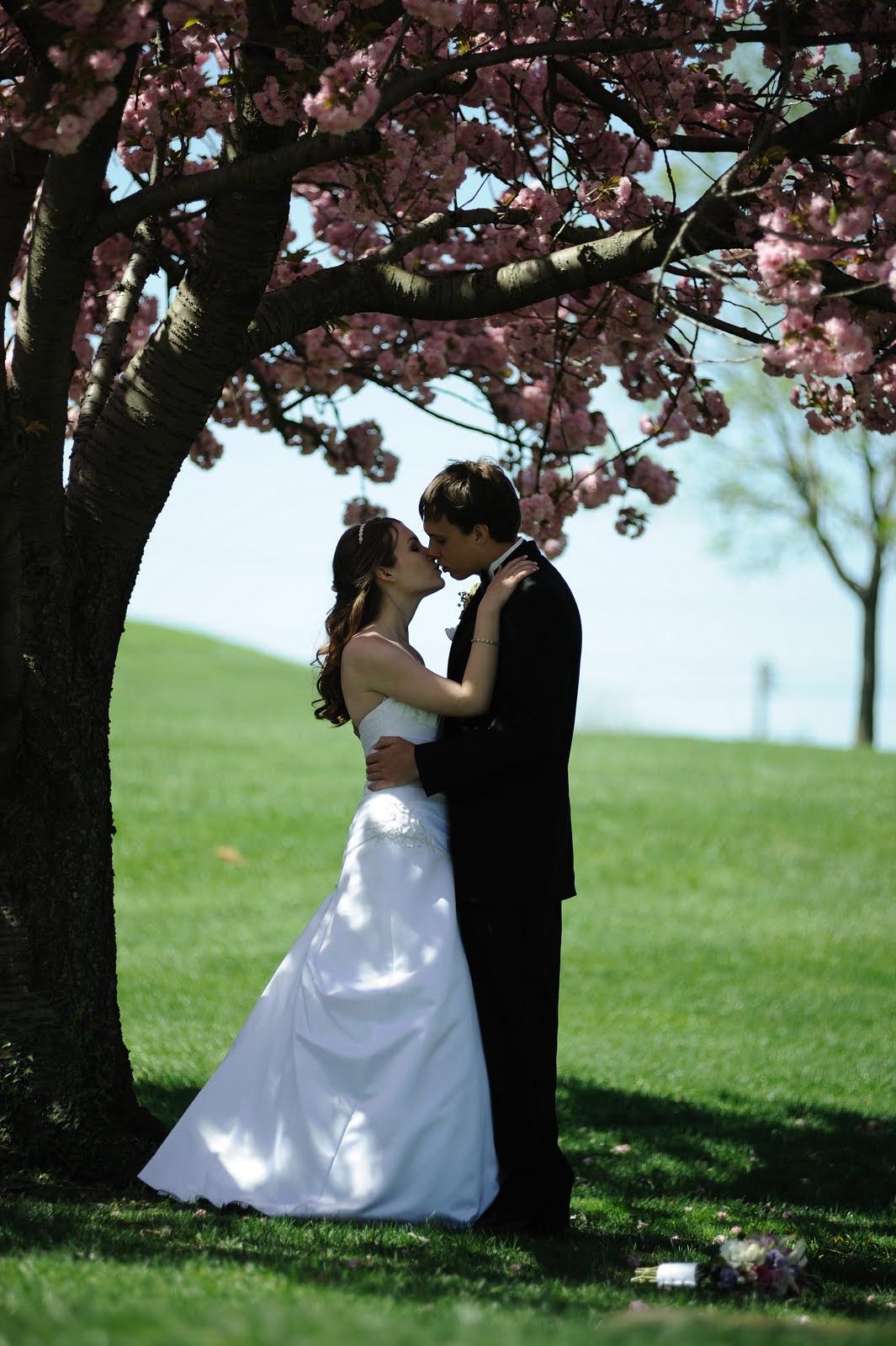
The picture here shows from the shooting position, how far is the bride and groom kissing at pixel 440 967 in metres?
4.75

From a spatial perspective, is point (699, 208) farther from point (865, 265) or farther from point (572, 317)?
point (572, 317)

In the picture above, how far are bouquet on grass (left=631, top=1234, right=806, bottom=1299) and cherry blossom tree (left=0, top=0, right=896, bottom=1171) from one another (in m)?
2.10

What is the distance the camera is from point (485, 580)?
5.20 meters

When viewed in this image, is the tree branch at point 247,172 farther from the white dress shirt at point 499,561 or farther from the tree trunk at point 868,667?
the tree trunk at point 868,667

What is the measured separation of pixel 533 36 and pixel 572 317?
1.72 m

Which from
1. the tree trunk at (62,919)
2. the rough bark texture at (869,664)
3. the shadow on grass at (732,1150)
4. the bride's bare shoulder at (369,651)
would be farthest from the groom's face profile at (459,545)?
the rough bark texture at (869,664)

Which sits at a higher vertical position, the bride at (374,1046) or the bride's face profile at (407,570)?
the bride's face profile at (407,570)

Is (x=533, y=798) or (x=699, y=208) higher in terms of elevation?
(x=699, y=208)

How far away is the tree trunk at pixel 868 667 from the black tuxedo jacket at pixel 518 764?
22.2 meters

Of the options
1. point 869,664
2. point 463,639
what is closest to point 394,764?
point 463,639

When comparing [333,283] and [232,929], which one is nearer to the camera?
[333,283]

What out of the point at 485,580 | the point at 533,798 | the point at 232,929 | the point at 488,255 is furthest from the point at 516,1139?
the point at 232,929

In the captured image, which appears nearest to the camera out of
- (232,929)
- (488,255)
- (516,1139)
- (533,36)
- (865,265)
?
(865,265)

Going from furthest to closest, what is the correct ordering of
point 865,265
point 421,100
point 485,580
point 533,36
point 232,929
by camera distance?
point 232,929 → point 421,100 → point 533,36 → point 485,580 → point 865,265
